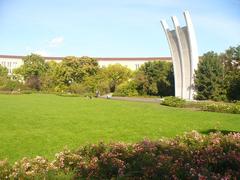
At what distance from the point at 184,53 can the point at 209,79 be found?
384cm

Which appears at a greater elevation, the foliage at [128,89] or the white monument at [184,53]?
the white monument at [184,53]

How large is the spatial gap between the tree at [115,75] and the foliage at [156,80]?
9105 mm

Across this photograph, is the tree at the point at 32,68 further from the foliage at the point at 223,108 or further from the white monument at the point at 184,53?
the foliage at the point at 223,108

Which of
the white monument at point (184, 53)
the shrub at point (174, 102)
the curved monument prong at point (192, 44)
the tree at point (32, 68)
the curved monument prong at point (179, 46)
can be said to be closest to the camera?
the shrub at point (174, 102)

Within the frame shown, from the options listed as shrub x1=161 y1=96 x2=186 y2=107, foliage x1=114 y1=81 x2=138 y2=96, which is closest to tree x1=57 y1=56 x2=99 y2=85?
A: foliage x1=114 y1=81 x2=138 y2=96

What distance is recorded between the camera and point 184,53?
30.6 m

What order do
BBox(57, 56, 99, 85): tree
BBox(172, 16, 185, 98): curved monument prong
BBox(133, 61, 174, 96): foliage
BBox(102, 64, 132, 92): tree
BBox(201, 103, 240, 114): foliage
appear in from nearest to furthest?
BBox(201, 103, 240, 114): foliage, BBox(172, 16, 185, 98): curved monument prong, BBox(133, 61, 174, 96): foliage, BBox(57, 56, 99, 85): tree, BBox(102, 64, 132, 92): tree

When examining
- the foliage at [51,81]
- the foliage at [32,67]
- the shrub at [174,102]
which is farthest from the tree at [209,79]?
the foliage at [32,67]

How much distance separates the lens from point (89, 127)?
10484 millimetres

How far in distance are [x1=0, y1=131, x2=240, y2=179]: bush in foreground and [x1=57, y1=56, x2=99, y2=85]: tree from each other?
4788 cm

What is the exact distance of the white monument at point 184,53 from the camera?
29.2 metres

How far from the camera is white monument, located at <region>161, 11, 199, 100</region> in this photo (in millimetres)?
29250

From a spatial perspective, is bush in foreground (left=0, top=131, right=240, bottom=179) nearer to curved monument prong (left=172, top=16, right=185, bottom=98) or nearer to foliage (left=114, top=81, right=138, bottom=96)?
curved monument prong (left=172, top=16, right=185, bottom=98)

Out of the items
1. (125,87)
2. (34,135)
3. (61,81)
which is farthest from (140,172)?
(61,81)
